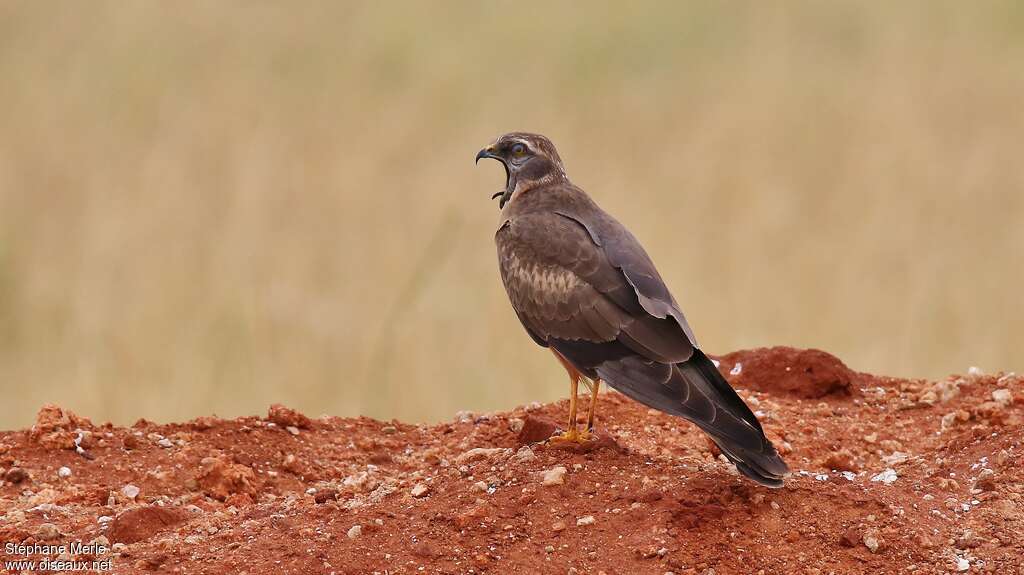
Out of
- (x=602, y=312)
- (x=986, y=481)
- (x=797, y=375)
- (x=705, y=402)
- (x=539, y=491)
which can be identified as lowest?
(x=986, y=481)

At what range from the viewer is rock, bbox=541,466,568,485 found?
27.4ft

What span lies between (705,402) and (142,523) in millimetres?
3585

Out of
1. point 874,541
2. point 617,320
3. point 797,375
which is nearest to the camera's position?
point 874,541

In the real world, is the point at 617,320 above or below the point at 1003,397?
below

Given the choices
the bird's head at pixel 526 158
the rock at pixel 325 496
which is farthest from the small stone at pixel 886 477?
the rock at pixel 325 496

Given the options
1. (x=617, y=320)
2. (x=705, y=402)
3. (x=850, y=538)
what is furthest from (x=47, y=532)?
(x=850, y=538)

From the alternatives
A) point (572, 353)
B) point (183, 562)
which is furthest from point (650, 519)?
point (183, 562)

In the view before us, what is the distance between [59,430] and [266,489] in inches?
68.3

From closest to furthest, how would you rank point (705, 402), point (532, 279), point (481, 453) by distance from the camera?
point (705, 402) → point (532, 279) → point (481, 453)

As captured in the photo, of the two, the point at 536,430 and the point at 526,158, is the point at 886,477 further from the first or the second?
the point at 526,158

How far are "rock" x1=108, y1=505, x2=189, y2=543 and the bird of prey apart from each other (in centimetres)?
263

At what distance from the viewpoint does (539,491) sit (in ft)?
27.2

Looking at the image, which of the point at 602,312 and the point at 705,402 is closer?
the point at 705,402

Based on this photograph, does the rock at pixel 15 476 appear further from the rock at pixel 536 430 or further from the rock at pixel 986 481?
the rock at pixel 986 481
